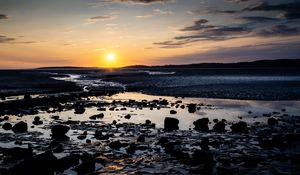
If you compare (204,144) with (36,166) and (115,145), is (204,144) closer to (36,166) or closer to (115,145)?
(115,145)

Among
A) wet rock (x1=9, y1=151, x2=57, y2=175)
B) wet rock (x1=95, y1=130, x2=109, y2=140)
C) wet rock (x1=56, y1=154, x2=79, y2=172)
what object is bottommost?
wet rock (x1=95, y1=130, x2=109, y2=140)

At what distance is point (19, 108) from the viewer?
35188mm

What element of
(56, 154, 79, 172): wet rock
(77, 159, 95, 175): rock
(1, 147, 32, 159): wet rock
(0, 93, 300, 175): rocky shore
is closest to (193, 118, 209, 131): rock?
(0, 93, 300, 175): rocky shore

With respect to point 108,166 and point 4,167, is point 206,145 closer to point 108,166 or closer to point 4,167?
point 108,166

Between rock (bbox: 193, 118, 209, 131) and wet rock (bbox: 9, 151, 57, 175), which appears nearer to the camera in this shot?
wet rock (bbox: 9, 151, 57, 175)

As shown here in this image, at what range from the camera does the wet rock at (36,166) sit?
1255 centimetres

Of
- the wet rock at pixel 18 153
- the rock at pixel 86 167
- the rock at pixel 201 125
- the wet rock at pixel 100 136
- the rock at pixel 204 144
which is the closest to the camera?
the rock at pixel 86 167

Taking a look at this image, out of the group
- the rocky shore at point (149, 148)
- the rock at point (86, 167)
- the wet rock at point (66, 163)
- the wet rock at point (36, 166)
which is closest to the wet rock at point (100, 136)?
the rocky shore at point (149, 148)

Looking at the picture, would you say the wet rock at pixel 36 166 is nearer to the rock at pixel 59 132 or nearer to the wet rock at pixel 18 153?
the wet rock at pixel 18 153

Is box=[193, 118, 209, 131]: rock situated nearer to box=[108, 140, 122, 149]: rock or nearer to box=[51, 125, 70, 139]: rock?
box=[108, 140, 122, 149]: rock

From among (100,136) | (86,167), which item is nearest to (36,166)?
(86,167)

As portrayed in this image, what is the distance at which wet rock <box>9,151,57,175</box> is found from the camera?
1255 cm

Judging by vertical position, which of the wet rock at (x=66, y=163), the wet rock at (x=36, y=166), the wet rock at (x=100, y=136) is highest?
the wet rock at (x=36, y=166)

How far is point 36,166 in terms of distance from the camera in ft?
42.3
